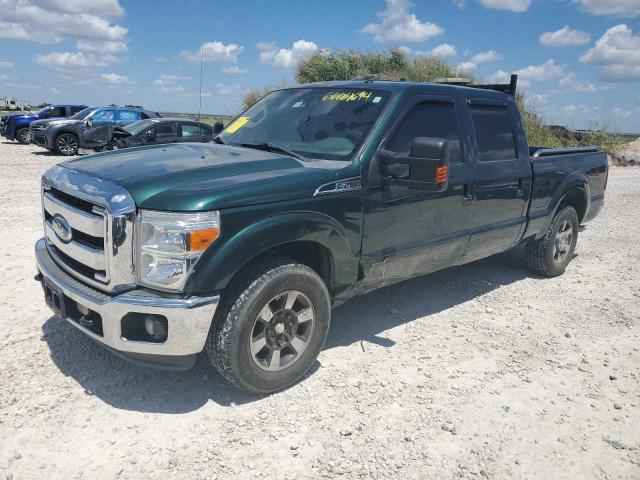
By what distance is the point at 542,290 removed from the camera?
566 centimetres

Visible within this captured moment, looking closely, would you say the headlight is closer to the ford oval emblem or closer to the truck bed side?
the ford oval emblem

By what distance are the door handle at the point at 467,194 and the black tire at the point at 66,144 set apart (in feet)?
51.8

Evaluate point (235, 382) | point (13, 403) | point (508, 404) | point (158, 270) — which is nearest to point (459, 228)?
point (508, 404)

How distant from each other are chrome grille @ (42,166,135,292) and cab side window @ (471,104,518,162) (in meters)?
3.06

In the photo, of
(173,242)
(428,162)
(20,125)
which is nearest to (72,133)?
(20,125)

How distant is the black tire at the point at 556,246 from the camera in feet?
19.2

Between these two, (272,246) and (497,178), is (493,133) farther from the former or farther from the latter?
(272,246)

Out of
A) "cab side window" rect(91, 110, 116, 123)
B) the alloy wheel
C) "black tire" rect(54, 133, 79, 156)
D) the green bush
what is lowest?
the alloy wheel

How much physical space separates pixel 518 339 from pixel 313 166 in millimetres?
2299

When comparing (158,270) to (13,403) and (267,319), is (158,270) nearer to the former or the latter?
(267,319)

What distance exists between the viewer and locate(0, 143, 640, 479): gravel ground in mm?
2783

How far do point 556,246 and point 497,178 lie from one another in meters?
1.79

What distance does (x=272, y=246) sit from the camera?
313 centimetres

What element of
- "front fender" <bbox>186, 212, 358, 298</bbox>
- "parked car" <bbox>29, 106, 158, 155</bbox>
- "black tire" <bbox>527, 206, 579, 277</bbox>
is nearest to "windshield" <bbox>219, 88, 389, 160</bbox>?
"front fender" <bbox>186, 212, 358, 298</bbox>
